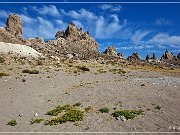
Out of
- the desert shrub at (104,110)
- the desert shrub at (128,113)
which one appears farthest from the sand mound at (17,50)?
the desert shrub at (128,113)

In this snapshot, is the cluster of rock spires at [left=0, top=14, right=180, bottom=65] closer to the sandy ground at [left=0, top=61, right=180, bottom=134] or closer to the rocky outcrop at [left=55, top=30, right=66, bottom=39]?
the rocky outcrop at [left=55, top=30, right=66, bottom=39]

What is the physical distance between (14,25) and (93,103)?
113628mm

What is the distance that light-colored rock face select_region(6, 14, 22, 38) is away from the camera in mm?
130625

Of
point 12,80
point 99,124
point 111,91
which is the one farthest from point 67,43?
point 99,124

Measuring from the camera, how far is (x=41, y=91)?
32781mm

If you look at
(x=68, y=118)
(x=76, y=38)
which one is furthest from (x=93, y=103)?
(x=76, y=38)

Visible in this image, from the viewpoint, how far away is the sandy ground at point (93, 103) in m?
19.5

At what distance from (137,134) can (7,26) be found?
403 ft

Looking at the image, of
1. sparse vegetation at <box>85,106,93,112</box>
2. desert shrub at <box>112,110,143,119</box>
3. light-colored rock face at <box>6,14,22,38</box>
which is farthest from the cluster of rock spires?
desert shrub at <box>112,110,143,119</box>

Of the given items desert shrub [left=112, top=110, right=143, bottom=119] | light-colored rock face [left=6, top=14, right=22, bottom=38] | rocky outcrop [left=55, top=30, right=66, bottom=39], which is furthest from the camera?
rocky outcrop [left=55, top=30, right=66, bottom=39]

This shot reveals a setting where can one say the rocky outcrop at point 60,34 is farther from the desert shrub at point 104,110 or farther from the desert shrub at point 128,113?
the desert shrub at point 128,113

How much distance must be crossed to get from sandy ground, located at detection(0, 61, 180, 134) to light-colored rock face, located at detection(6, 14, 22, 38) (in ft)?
313

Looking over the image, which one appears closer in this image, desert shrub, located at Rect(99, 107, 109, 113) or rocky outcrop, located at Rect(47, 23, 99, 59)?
desert shrub, located at Rect(99, 107, 109, 113)

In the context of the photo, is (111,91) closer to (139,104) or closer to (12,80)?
(139,104)
